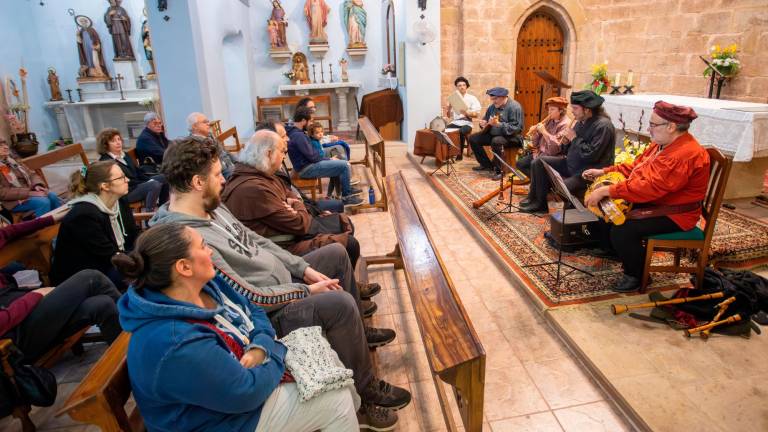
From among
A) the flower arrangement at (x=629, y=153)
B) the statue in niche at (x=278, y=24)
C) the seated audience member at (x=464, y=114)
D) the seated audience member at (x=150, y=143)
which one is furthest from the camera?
the statue in niche at (x=278, y=24)

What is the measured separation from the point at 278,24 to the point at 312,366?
9950mm

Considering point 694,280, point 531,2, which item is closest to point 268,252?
point 694,280

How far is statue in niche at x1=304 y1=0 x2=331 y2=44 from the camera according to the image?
10.3 meters

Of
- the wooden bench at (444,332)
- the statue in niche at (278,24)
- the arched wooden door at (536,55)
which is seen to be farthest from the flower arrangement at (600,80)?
the statue in niche at (278,24)

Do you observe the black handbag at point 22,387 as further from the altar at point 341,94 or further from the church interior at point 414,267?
the altar at point 341,94

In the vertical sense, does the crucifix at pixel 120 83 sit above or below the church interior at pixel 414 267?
above

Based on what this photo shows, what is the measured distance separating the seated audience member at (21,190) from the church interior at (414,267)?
2 centimetres

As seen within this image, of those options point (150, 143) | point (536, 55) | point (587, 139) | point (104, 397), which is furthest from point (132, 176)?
point (536, 55)

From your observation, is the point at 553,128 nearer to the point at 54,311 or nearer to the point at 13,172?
the point at 54,311

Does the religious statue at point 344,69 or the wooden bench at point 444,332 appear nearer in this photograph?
the wooden bench at point 444,332

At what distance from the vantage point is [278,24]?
1022 centimetres

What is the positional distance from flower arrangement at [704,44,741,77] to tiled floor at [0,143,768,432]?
17.3 ft

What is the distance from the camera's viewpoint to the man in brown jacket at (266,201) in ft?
9.26

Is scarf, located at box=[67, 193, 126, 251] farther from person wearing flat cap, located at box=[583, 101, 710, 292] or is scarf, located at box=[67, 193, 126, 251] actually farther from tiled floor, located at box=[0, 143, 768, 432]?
person wearing flat cap, located at box=[583, 101, 710, 292]
